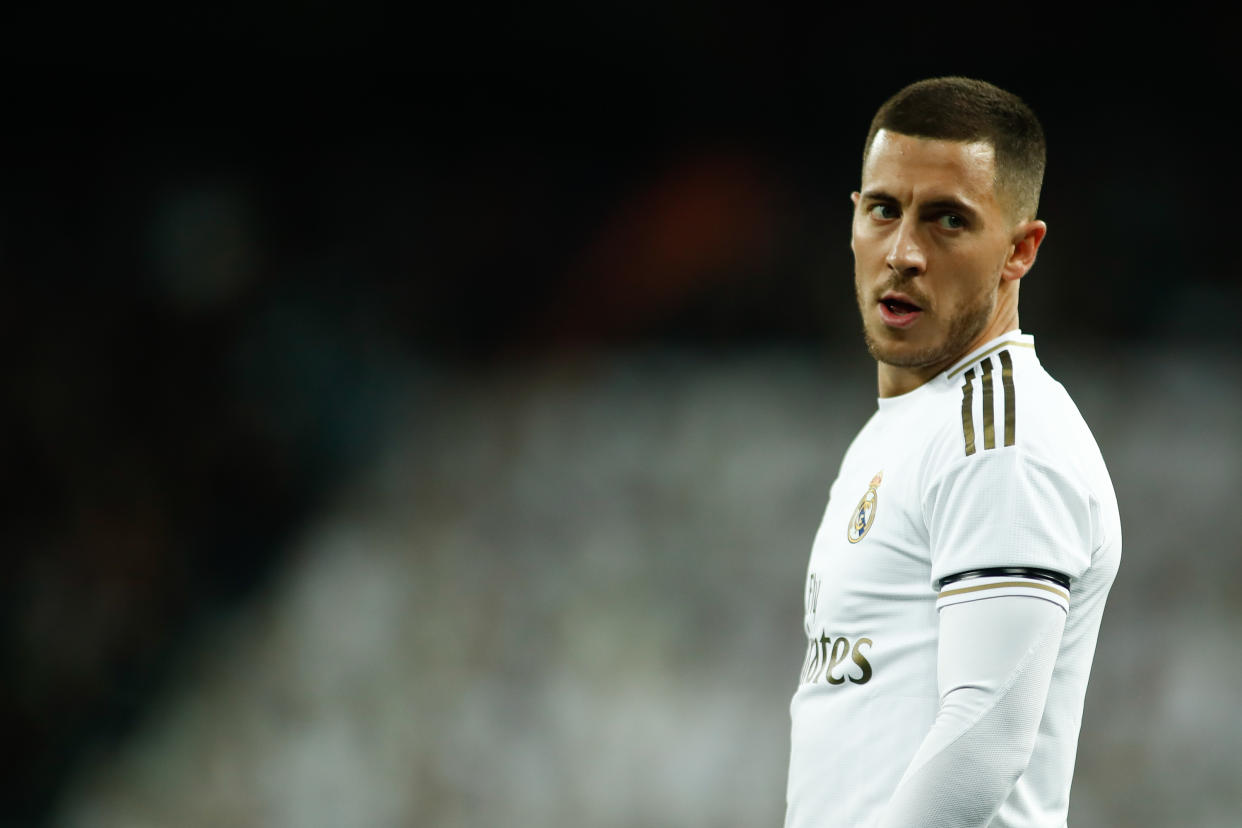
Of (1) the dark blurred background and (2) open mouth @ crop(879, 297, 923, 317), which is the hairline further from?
(1) the dark blurred background

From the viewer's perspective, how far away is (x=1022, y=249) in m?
1.30

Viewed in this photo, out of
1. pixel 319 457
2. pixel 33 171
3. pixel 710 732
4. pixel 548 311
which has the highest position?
pixel 33 171

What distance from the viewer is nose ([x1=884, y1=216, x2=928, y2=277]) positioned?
1.24 meters

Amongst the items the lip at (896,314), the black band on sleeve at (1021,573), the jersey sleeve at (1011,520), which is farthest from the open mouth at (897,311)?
the black band on sleeve at (1021,573)

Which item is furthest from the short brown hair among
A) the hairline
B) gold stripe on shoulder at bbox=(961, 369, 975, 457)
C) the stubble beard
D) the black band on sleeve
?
the black band on sleeve

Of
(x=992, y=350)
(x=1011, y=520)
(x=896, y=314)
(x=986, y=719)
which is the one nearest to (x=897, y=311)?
(x=896, y=314)

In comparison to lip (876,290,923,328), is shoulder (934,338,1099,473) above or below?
below

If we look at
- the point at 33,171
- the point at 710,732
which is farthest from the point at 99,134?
the point at 710,732

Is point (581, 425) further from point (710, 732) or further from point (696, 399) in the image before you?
point (710, 732)

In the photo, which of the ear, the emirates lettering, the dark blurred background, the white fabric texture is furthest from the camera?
the dark blurred background

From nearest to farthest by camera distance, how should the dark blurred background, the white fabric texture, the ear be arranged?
1. the white fabric texture
2. the ear
3. the dark blurred background

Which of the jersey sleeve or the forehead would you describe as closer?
the jersey sleeve

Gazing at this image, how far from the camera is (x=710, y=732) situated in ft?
12.1

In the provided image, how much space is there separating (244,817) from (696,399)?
1.97 metres
